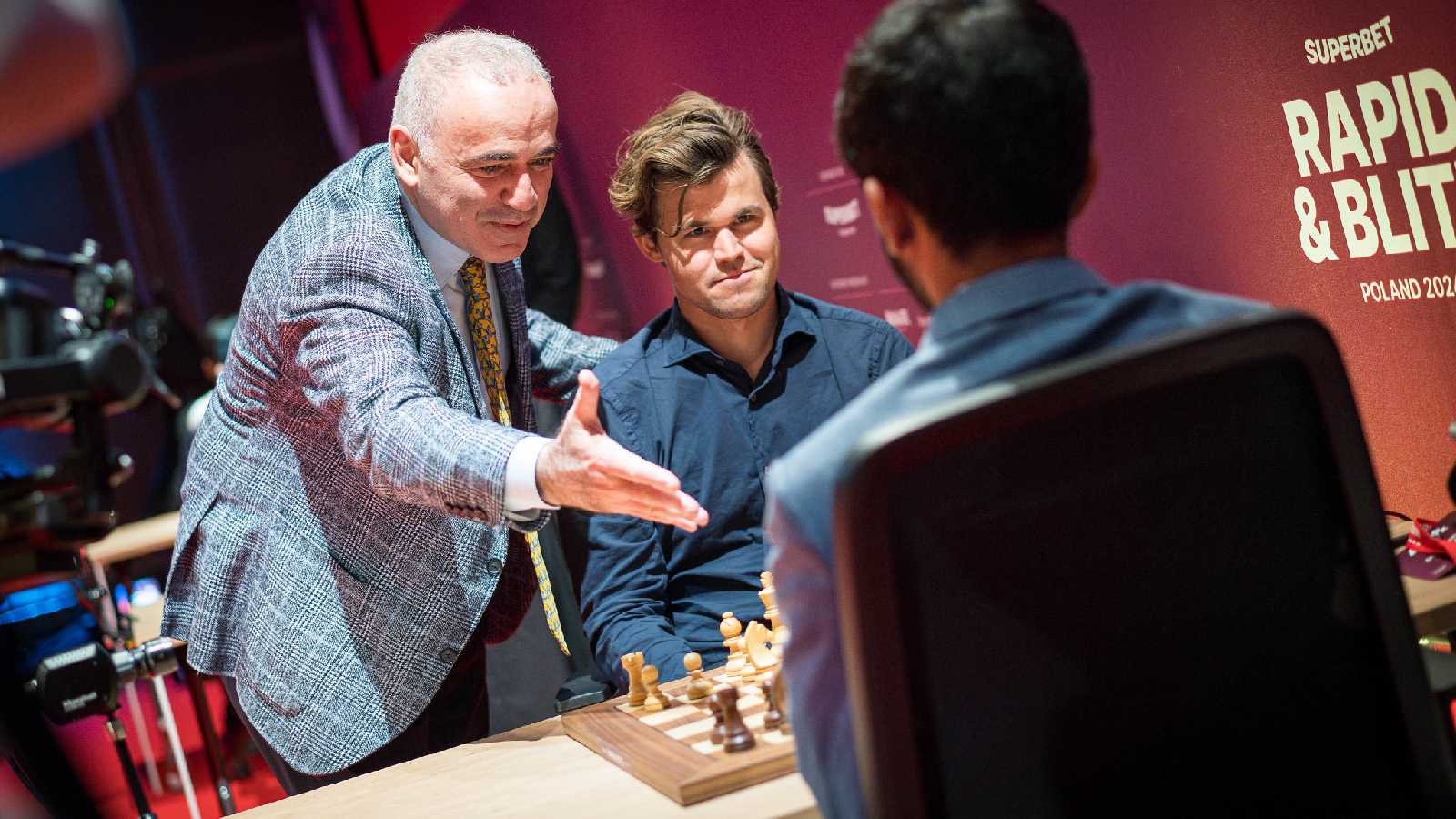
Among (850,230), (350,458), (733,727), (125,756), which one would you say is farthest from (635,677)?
(125,756)

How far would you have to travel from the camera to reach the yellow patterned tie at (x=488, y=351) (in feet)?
6.91

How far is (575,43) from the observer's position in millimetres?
4035

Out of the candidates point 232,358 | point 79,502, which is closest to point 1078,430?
point 79,502

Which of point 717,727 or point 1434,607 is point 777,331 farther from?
point 1434,607

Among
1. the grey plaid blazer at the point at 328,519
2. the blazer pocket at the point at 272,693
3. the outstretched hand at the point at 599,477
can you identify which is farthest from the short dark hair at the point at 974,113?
the blazer pocket at the point at 272,693

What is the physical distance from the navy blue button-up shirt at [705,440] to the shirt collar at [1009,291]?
3.61ft

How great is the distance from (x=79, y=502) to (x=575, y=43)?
9.48ft

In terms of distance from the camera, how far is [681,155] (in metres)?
2.19

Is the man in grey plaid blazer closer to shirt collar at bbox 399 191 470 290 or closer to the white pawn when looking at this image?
shirt collar at bbox 399 191 470 290

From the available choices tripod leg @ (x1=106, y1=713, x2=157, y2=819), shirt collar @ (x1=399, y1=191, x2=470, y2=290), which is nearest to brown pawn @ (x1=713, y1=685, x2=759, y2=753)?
shirt collar @ (x1=399, y1=191, x2=470, y2=290)

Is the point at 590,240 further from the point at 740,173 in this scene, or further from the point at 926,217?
the point at 926,217

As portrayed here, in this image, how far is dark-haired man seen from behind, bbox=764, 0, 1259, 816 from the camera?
0.90 metres

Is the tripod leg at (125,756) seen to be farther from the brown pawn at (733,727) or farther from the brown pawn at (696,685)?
the brown pawn at (733,727)

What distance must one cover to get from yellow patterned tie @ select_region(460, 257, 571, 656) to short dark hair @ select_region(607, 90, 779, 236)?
13.3 inches
